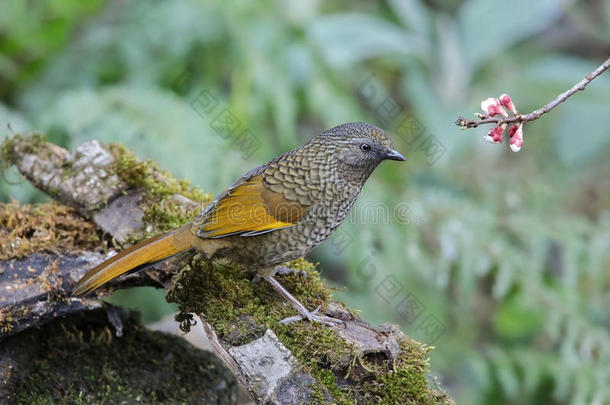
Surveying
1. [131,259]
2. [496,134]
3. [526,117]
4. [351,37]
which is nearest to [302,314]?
[131,259]

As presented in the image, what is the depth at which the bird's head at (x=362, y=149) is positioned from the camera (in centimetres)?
301

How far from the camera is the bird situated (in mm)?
2730

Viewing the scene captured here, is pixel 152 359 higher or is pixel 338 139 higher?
pixel 338 139

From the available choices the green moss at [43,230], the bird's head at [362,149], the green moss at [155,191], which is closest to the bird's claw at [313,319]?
the bird's head at [362,149]

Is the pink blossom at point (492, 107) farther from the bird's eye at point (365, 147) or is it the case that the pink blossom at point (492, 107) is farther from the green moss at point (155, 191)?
→ the green moss at point (155, 191)

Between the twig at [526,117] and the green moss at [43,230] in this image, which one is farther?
the green moss at [43,230]

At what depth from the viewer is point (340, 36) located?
539cm

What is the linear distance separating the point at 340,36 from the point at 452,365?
2.66 m

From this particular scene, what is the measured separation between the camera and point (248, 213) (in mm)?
2912

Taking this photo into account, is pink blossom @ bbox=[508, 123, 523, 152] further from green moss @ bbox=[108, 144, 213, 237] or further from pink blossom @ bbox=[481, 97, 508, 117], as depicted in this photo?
green moss @ bbox=[108, 144, 213, 237]

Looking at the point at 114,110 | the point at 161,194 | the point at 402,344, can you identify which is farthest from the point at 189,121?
the point at 402,344

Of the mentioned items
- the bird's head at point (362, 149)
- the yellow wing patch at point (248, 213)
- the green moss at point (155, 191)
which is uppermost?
the bird's head at point (362, 149)

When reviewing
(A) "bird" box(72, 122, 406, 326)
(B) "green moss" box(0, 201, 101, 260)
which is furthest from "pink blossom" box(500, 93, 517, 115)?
(B) "green moss" box(0, 201, 101, 260)

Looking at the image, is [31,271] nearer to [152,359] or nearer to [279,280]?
[152,359]
